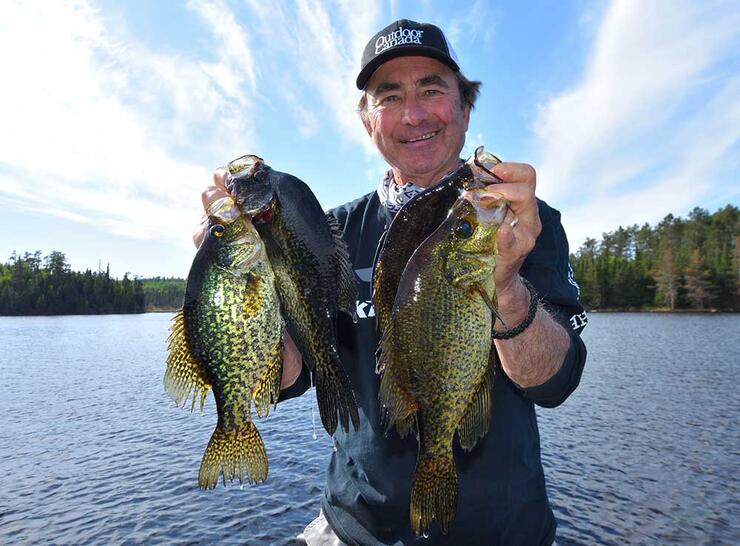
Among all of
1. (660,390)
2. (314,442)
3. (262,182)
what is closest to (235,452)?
(262,182)

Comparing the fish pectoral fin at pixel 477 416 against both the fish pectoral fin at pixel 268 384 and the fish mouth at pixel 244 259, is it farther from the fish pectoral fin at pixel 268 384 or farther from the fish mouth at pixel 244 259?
the fish mouth at pixel 244 259

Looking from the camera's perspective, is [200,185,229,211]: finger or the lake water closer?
[200,185,229,211]: finger

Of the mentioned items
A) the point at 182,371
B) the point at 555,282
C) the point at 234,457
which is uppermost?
the point at 555,282

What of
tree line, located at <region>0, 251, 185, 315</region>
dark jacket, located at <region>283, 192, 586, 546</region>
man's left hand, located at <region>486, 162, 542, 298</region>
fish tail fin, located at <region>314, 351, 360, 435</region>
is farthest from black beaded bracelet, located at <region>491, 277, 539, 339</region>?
tree line, located at <region>0, 251, 185, 315</region>

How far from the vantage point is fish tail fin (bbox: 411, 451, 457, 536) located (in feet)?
8.86

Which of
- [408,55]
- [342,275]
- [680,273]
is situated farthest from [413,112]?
[680,273]

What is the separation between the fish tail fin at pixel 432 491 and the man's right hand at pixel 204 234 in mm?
1130

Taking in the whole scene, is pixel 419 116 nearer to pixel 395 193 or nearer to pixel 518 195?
pixel 395 193

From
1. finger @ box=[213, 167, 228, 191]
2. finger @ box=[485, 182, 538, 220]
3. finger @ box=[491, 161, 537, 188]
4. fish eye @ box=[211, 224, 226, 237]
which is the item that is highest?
finger @ box=[213, 167, 228, 191]

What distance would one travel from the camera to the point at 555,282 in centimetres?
334

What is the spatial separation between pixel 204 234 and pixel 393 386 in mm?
1492

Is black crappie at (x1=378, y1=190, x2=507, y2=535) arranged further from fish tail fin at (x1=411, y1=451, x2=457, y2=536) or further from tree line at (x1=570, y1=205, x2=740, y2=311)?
tree line at (x1=570, y1=205, x2=740, y2=311)

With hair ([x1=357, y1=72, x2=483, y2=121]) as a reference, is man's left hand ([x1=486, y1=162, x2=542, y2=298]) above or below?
below

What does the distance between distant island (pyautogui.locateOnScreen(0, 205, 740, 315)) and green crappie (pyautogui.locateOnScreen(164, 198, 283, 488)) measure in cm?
9796
